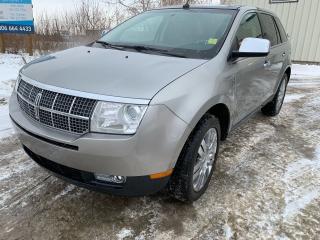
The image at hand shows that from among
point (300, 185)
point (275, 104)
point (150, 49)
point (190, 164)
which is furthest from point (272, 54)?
point (190, 164)

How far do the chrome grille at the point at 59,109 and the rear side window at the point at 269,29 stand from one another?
286cm

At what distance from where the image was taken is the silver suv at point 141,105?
2094 mm

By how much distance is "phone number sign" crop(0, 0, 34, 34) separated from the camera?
8906 millimetres

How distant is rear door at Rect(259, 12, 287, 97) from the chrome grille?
2641 millimetres

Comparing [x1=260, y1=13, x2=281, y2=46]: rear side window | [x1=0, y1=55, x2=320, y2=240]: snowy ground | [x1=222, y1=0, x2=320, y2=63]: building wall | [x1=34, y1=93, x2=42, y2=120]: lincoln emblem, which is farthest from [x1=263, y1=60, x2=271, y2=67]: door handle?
[x1=222, y1=0, x2=320, y2=63]: building wall

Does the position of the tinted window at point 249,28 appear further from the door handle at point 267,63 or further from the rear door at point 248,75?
the door handle at point 267,63

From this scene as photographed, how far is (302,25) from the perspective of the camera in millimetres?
11016

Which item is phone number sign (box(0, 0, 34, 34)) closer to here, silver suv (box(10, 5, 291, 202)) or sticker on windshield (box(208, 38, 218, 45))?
silver suv (box(10, 5, 291, 202))

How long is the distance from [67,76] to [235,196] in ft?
5.96

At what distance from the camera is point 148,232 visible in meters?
2.46

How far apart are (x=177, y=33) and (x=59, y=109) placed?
5.42 ft

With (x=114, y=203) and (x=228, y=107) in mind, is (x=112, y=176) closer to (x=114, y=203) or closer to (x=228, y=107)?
(x=114, y=203)

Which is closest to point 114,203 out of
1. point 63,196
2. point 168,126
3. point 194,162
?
point 63,196

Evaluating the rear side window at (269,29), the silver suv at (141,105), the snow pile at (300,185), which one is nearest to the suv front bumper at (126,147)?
the silver suv at (141,105)
